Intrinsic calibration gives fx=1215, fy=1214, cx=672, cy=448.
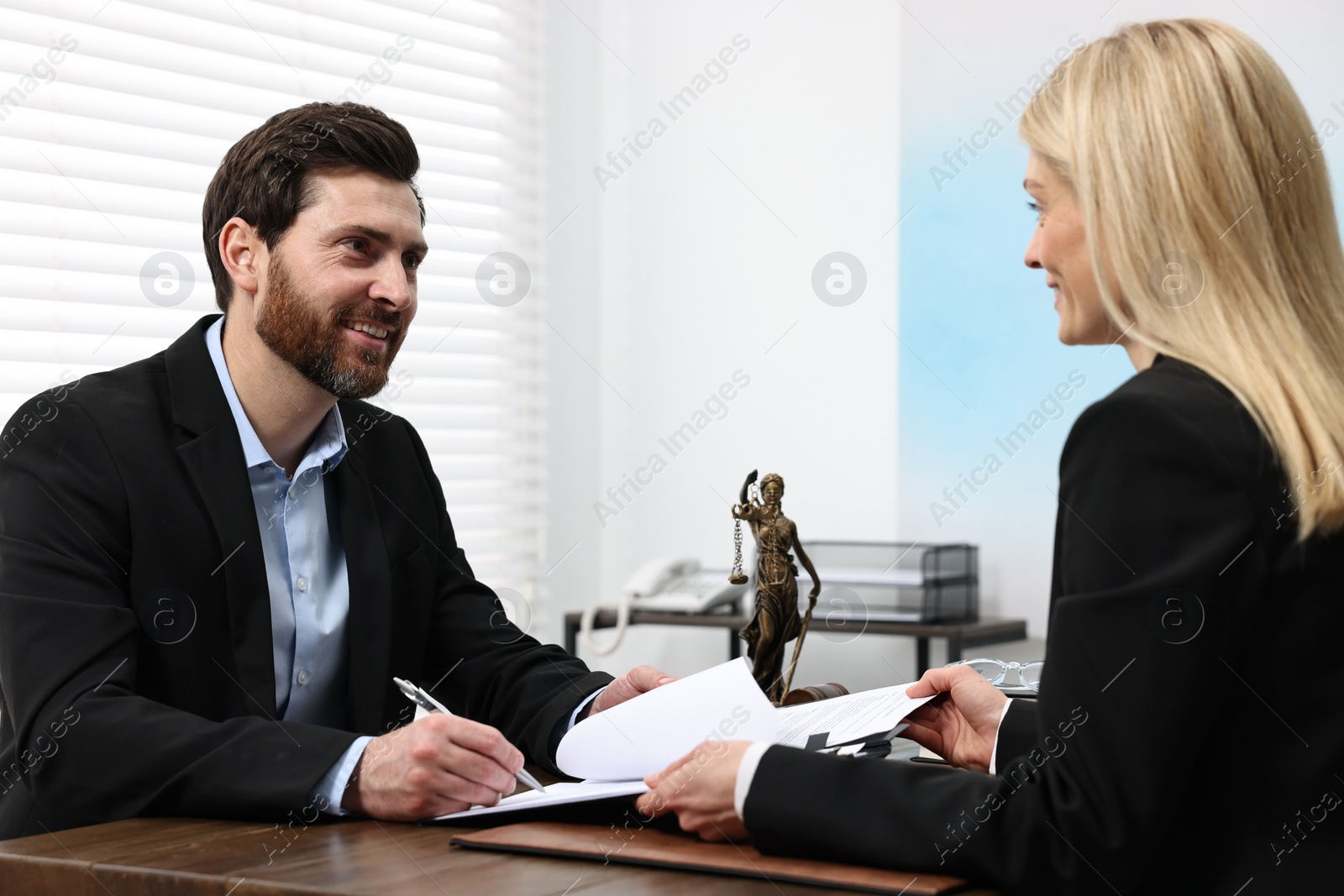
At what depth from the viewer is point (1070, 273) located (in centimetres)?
120

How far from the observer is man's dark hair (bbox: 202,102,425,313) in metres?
1.92

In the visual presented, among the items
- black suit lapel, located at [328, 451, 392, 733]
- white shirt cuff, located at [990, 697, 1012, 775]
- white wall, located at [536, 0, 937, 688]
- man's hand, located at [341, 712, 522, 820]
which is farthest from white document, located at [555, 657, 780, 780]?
white wall, located at [536, 0, 937, 688]

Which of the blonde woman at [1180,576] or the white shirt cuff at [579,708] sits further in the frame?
the white shirt cuff at [579,708]

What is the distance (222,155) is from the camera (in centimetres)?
304

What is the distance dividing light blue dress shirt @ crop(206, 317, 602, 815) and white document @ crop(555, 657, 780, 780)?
66 cm

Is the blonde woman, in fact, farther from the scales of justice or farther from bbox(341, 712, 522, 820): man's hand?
the scales of justice

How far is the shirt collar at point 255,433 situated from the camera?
179 centimetres

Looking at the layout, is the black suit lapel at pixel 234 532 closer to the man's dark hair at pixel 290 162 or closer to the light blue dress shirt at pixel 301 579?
the light blue dress shirt at pixel 301 579

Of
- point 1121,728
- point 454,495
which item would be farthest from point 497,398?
point 1121,728

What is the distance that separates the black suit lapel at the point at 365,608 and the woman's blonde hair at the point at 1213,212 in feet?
3.69

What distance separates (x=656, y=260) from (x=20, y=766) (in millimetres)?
2822

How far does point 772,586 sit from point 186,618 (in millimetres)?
849

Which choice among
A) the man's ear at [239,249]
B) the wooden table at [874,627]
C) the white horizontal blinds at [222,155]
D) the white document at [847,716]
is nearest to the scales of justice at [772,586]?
the white document at [847,716]

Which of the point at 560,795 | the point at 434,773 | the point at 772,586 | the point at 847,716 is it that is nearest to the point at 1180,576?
the point at 847,716
